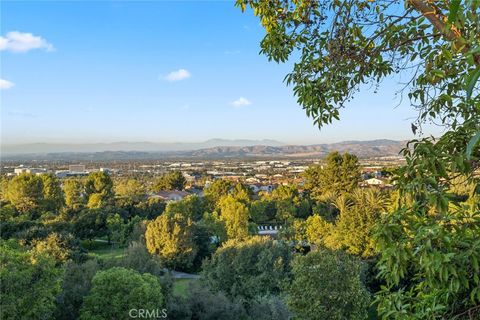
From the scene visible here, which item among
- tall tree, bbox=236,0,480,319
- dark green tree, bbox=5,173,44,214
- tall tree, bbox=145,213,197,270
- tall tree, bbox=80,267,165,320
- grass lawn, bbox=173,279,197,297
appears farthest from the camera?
dark green tree, bbox=5,173,44,214

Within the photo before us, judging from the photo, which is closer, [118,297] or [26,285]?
[26,285]

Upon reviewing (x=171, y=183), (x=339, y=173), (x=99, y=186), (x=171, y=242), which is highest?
(x=339, y=173)

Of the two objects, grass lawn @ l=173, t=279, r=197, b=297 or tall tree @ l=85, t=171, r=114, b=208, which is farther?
tall tree @ l=85, t=171, r=114, b=208

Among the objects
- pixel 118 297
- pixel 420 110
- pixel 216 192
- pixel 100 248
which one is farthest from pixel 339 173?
pixel 420 110

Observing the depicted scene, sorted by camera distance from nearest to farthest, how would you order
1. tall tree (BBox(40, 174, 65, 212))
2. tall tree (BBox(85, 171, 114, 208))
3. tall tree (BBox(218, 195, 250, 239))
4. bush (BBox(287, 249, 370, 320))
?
bush (BBox(287, 249, 370, 320))
tall tree (BBox(218, 195, 250, 239))
tall tree (BBox(40, 174, 65, 212))
tall tree (BBox(85, 171, 114, 208))

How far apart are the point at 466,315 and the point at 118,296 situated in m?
8.24

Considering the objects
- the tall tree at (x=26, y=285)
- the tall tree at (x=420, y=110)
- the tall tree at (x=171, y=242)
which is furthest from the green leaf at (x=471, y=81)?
the tall tree at (x=171, y=242)

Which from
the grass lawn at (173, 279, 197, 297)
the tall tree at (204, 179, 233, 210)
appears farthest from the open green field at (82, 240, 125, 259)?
the tall tree at (204, 179, 233, 210)

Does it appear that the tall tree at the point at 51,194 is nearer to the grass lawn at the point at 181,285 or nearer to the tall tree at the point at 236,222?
the tall tree at the point at 236,222

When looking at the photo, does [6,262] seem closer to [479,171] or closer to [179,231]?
[479,171]

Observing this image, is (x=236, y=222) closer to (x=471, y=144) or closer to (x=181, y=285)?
(x=181, y=285)

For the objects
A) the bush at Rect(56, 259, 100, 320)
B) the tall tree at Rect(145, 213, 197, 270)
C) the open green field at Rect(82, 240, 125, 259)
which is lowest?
the open green field at Rect(82, 240, 125, 259)

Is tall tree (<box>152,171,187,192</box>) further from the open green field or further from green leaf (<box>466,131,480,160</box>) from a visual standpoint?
green leaf (<box>466,131,480,160</box>)

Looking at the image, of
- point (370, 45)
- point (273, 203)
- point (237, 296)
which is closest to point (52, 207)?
point (273, 203)
